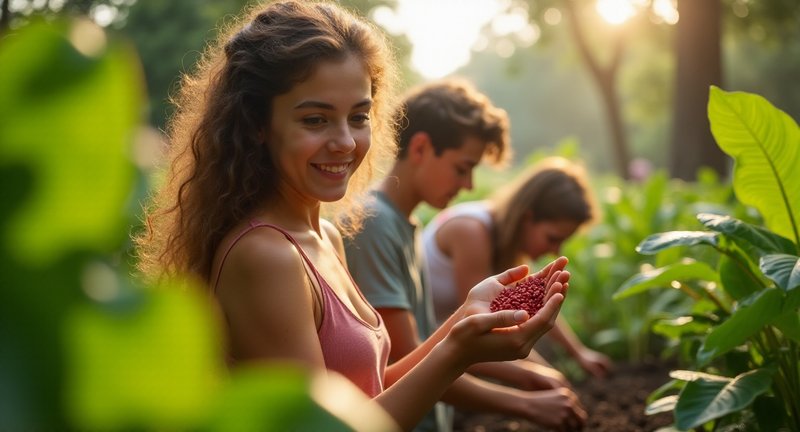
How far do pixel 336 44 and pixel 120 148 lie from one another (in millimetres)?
1551

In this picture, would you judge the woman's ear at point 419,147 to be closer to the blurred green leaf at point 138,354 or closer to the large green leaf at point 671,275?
the large green leaf at point 671,275

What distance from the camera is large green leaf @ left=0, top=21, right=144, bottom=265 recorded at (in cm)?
43

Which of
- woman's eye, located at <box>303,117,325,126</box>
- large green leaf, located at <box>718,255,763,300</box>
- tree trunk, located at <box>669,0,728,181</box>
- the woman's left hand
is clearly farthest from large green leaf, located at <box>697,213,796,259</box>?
tree trunk, located at <box>669,0,728,181</box>

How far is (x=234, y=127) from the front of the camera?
6.35 ft

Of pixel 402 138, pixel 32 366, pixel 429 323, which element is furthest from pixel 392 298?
pixel 32 366

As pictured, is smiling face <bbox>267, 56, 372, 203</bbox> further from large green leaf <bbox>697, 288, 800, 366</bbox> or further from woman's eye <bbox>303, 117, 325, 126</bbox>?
large green leaf <bbox>697, 288, 800, 366</bbox>

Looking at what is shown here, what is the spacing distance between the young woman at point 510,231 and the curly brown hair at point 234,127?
197 cm

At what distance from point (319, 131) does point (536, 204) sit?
2.57m

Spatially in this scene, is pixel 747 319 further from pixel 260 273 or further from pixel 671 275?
pixel 260 273

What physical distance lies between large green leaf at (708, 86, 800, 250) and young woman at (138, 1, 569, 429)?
2.73ft

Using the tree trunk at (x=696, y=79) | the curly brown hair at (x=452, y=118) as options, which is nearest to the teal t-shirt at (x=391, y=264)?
the curly brown hair at (x=452, y=118)

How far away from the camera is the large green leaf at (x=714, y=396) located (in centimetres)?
203

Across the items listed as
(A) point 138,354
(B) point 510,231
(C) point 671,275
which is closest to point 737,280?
(C) point 671,275

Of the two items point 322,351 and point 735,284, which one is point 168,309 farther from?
point 735,284
